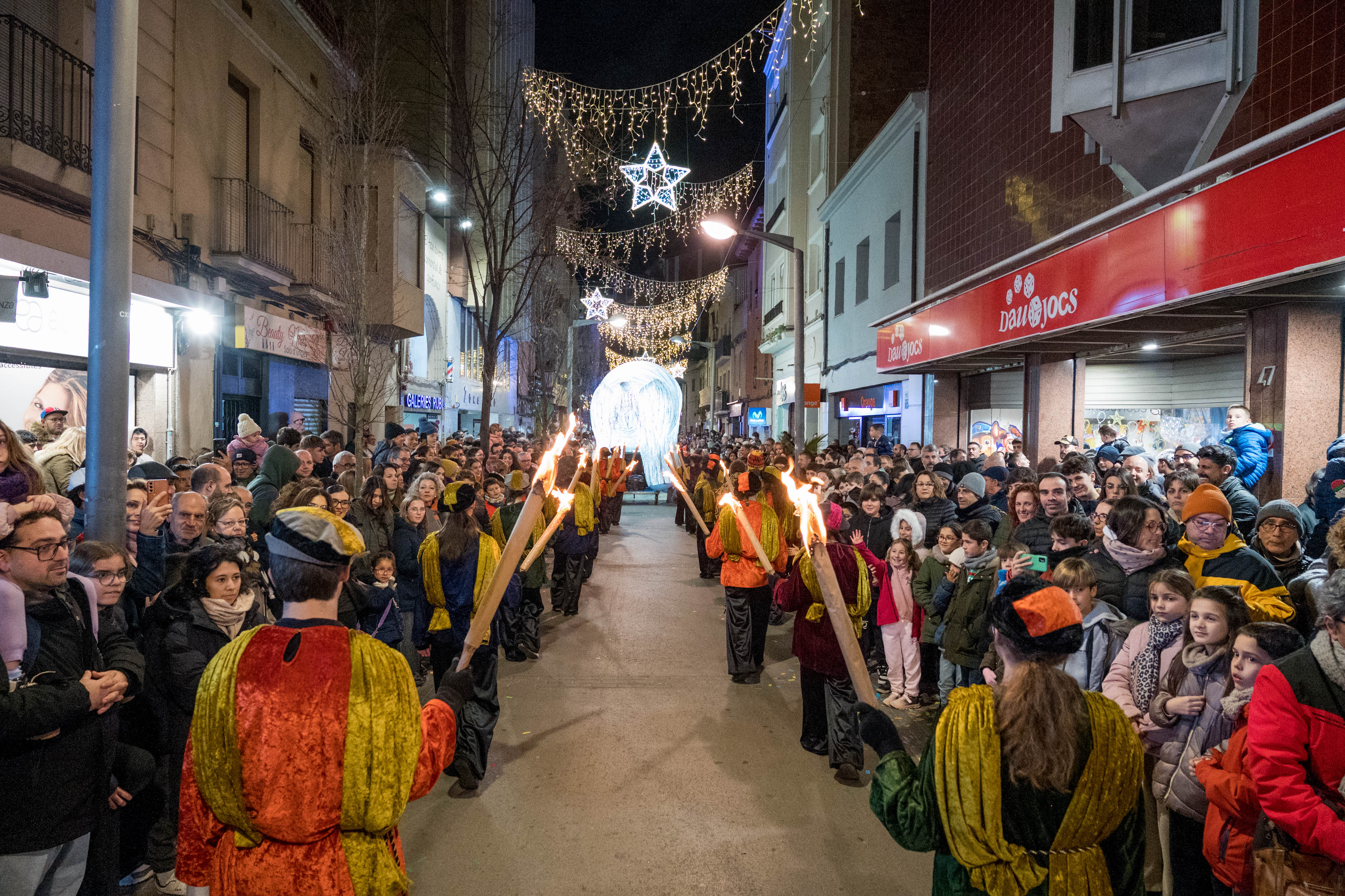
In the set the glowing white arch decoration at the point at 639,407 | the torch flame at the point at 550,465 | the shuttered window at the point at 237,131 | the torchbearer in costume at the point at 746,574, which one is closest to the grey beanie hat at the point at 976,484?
the torchbearer in costume at the point at 746,574

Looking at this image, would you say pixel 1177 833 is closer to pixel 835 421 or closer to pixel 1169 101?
pixel 1169 101

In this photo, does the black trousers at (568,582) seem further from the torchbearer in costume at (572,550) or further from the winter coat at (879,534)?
the winter coat at (879,534)

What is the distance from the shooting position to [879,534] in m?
7.93

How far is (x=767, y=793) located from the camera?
16.5 ft

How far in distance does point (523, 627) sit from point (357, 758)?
594 centimetres

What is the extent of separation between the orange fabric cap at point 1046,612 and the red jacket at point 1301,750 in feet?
3.28

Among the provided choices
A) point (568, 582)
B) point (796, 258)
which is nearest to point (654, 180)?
point (796, 258)

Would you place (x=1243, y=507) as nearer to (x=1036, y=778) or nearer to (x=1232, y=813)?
(x=1232, y=813)

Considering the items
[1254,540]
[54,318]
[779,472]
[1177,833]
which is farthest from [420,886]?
[54,318]

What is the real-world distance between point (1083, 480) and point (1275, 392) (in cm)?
185

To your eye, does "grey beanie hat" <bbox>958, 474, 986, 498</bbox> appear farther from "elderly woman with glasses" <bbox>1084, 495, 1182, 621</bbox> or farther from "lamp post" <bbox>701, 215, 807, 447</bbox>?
"lamp post" <bbox>701, 215, 807, 447</bbox>

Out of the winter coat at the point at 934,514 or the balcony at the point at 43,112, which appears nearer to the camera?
the winter coat at the point at 934,514

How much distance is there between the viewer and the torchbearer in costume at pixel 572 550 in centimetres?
972

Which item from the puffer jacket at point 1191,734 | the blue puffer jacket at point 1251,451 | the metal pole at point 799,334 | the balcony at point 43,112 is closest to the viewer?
the puffer jacket at point 1191,734
